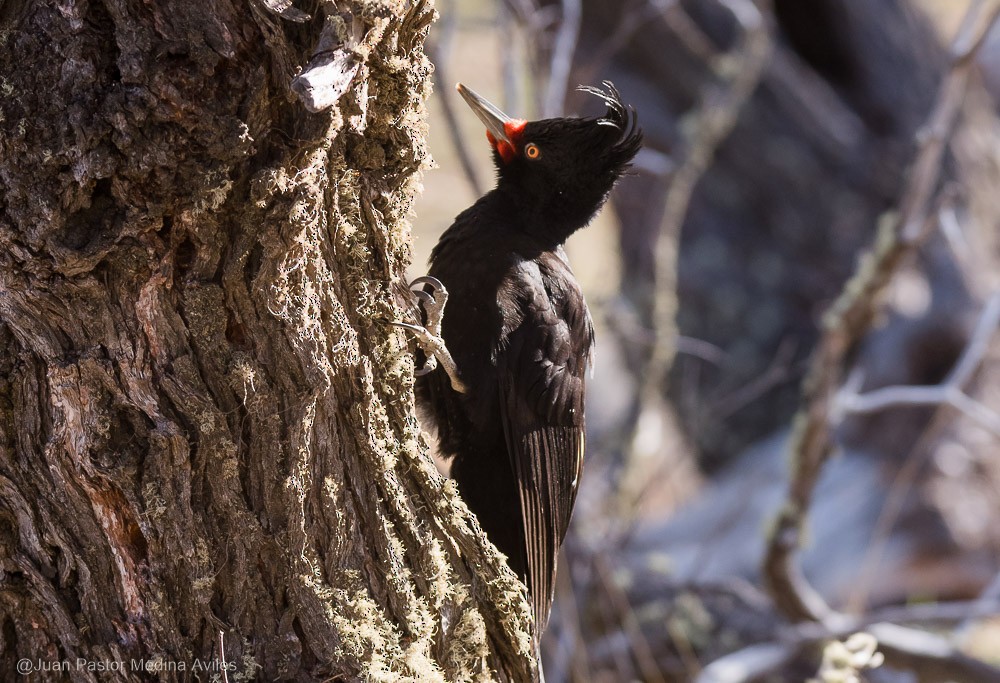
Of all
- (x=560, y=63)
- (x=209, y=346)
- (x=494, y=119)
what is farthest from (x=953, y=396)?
(x=209, y=346)

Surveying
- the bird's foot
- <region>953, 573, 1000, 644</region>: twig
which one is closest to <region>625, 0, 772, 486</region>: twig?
<region>953, 573, 1000, 644</region>: twig

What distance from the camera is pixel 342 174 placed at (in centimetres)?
167

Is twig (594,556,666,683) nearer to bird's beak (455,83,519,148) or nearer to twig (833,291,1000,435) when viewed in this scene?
twig (833,291,1000,435)

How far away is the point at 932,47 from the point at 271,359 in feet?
18.0

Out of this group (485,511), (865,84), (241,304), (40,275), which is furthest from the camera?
(865,84)

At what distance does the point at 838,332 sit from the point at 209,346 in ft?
8.80

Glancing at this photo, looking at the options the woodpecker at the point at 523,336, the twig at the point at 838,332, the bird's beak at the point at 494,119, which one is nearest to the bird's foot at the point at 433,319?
the woodpecker at the point at 523,336

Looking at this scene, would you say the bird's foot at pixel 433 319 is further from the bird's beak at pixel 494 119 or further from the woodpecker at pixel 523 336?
the bird's beak at pixel 494 119

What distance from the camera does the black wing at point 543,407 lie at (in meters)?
2.57

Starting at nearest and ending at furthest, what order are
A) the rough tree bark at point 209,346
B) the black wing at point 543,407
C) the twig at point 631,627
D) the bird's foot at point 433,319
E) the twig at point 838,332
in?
the rough tree bark at point 209,346 → the bird's foot at point 433,319 → the black wing at point 543,407 → the twig at point 838,332 → the twig at point 631,627

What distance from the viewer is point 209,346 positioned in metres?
1.55

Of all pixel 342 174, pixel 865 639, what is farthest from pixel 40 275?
pixel 865 639

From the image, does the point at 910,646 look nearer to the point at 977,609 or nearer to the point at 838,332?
the point at 977,609

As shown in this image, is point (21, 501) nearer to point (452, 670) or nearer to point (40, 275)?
point (40, 275)
